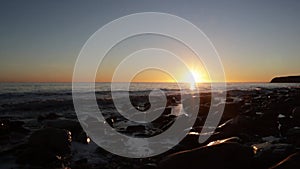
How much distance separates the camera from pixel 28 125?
48.0ft

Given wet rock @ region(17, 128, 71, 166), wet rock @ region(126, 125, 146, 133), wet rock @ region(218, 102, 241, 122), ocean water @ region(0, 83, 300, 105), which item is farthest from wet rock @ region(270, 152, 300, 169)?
ocean water @ region(0, 83, 300, 105)

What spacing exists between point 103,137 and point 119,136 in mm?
691

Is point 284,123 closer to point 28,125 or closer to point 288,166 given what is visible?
point 288,166

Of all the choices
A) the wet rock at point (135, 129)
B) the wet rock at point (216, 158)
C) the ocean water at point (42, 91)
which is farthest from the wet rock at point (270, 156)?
the ocean water at point (42, 91)

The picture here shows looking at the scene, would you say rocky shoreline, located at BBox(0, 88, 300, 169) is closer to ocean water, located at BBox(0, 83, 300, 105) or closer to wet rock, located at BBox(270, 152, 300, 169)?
wet rock, located at BBox(270, 152, 300, 169)

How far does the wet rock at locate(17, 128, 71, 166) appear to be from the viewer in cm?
803

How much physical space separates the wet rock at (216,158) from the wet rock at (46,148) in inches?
142

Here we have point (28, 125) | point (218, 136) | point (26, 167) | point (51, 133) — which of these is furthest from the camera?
point (28, 125)

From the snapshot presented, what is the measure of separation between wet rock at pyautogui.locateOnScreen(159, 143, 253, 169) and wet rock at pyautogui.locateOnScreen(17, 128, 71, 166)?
3615 millimetres

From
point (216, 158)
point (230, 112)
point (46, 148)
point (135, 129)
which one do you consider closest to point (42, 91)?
point (230, 112)

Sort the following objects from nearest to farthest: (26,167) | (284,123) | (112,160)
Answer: (26,167) < (112,160) < (284,123)

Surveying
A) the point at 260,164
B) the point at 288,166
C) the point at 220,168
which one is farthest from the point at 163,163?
the point at 288,166

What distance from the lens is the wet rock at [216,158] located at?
5.89 m

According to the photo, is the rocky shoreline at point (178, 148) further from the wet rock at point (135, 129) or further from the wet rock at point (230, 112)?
the wet rock at point (230, 112)
